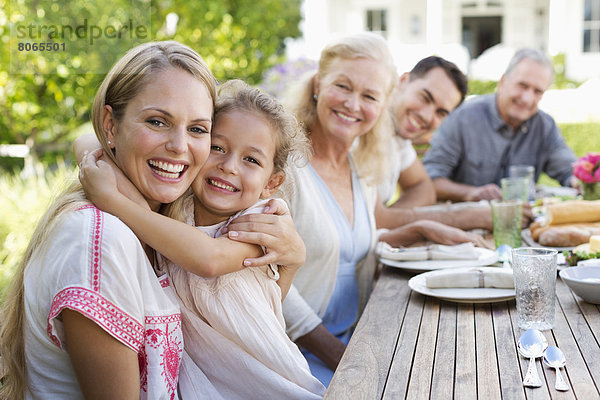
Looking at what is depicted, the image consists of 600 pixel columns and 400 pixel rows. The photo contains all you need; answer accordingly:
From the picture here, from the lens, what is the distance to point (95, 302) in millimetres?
1325

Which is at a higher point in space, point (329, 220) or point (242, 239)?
point (242, 239)

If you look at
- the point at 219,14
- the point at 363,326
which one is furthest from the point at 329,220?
the point at 219,14

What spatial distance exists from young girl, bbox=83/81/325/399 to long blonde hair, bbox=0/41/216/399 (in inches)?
4.0

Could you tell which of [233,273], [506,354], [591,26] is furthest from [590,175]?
[591,26]

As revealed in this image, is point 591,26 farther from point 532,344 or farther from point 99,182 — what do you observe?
point 99,182

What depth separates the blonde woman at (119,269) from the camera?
1.35 m

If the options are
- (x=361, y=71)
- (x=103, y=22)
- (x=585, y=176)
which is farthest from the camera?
(x=103, y=22)

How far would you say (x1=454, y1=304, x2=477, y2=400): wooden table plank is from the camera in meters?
1.38

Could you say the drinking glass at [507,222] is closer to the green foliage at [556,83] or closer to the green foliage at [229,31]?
the green foliage at [229,31]

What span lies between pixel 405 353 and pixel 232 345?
0.45m

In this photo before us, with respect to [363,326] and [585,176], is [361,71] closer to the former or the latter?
[363,326]

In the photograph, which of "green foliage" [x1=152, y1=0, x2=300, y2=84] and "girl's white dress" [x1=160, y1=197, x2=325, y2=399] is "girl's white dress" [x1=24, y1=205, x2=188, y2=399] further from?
"green foliage" [x1=152, y1=0, x2=300, y2=84]

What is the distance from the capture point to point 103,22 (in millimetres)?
5516

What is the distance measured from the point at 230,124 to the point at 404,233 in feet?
4.61
